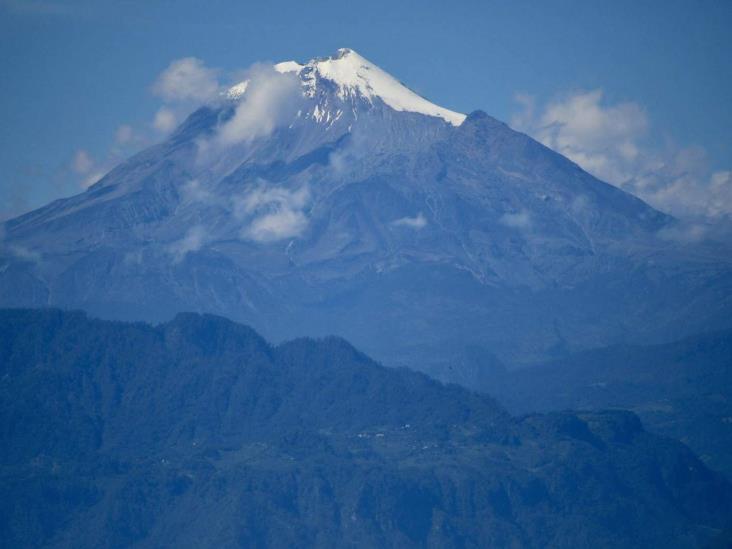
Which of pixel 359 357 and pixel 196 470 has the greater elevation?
pixel 359 357

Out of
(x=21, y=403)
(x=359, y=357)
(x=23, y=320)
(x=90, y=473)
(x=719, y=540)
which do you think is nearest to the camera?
(x=719, y=540)

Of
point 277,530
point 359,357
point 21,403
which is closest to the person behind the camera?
point 277,530

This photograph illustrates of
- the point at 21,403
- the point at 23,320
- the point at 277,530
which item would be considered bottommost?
the point at 277,530

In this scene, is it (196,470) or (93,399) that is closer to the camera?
(196,470)

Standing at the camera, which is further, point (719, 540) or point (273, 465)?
point (273, 465)

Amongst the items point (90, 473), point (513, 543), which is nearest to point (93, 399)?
point (90, 473)

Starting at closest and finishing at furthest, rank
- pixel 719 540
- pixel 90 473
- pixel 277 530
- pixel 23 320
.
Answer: pixel 719 540 → pixel 277 530 → pixel 90 473 → pixel 23 320

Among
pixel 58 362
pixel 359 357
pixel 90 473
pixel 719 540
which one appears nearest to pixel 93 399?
pixel 58 362

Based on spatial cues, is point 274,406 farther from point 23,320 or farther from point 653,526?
point 653,526

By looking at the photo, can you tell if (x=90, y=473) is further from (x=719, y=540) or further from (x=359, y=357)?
(x=719, y=540)
